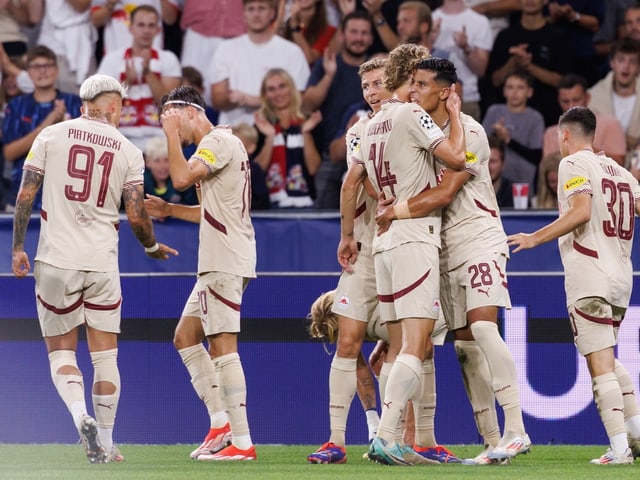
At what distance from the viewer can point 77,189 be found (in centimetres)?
707

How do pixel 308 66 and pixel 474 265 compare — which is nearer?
pixel 474 265

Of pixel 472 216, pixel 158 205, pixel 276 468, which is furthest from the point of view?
pixel 158 205

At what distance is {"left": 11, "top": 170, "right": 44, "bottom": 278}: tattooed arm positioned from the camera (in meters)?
7.04

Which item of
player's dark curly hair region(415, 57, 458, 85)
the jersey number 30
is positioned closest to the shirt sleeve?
player's dark curly hair region(415, 57, 458, 85)

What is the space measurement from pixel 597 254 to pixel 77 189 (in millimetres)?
3160

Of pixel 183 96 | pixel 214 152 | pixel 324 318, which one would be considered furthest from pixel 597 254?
pixel 183 96

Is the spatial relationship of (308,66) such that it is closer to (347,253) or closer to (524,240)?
(347,253)

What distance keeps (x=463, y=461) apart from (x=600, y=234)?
5.26 ft

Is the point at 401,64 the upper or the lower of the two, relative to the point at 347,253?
upper

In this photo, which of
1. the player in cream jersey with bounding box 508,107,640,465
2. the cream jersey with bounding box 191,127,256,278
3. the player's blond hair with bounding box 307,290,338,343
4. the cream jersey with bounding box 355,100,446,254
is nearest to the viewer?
the cream jersey with bounding box 355,100,446,254

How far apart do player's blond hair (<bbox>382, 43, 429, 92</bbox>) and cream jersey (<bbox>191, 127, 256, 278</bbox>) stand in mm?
1104

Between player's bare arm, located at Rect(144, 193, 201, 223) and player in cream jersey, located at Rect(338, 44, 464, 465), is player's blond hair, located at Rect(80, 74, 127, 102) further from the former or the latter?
player in cream jersey, located at Rect(338, 44, 464, 465)

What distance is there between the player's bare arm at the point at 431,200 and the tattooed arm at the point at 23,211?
2.12 metres

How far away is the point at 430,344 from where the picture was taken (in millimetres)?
7117
